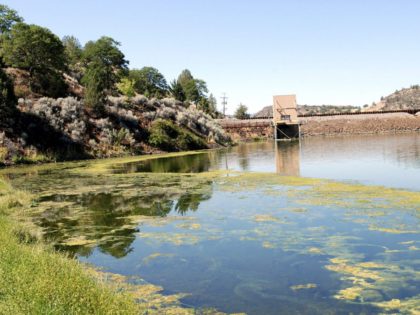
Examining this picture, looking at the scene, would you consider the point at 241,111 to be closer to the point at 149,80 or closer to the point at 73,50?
the point at 149,80

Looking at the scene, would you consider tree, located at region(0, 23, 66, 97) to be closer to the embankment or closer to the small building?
the embankment

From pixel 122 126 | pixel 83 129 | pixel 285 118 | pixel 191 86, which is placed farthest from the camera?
pixel 191 86

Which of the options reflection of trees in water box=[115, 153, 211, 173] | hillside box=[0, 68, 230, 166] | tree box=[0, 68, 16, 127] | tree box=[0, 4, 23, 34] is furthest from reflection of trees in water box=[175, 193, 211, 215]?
tree box=[0, 4, 23, 34]

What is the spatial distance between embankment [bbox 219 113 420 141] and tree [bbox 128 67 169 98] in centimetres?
2062

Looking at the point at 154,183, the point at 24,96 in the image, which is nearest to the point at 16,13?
the point at 24,96

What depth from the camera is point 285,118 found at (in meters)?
99.0

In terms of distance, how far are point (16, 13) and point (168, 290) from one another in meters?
75.0

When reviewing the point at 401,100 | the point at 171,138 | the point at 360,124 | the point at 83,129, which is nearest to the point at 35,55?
the point at 83,129

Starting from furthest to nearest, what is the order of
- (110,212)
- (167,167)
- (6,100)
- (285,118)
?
(285,118), (6,100), (167,167), (110,212)

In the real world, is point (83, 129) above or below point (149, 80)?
below

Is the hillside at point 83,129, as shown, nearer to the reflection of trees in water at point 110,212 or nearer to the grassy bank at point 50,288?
the reflection of trees in water at point 110,212

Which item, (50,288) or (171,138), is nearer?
(50,288)

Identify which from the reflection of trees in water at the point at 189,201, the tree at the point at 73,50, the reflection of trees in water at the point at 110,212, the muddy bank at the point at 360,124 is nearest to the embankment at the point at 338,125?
the muddy bank at the point at 360,124

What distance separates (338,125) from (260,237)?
93033 mm
